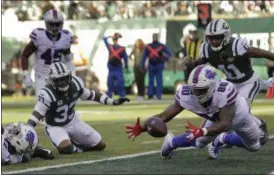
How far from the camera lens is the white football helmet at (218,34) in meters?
8.34

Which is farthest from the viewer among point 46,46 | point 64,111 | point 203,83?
point 46,46

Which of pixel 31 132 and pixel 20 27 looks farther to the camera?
pixel 20 27

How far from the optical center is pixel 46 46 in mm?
11227

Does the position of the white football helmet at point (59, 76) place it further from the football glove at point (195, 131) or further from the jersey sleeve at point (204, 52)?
the football glove at point (195, 131)

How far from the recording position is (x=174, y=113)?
725cm

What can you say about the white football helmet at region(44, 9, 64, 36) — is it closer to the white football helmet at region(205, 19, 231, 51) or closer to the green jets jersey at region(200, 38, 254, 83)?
the green jets jersey at region(200, 38, 254, 83)

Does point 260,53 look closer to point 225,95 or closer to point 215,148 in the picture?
point 215,148

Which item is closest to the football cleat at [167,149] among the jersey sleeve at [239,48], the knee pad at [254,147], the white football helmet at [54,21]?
the knee pad at [254,147]

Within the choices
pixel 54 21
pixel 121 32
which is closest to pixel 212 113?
pixel 54 21

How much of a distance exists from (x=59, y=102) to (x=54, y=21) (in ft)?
8.69

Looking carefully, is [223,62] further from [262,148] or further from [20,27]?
[20,27]

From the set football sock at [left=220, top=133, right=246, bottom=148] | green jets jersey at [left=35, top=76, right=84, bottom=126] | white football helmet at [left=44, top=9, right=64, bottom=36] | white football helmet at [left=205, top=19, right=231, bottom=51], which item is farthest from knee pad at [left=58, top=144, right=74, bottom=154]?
white football helmet at [left=44, top=9, right=64, bottom=36]

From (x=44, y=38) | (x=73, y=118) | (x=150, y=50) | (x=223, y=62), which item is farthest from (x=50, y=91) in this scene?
(x=150, y=50)

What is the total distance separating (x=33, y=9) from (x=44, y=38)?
16.1m
